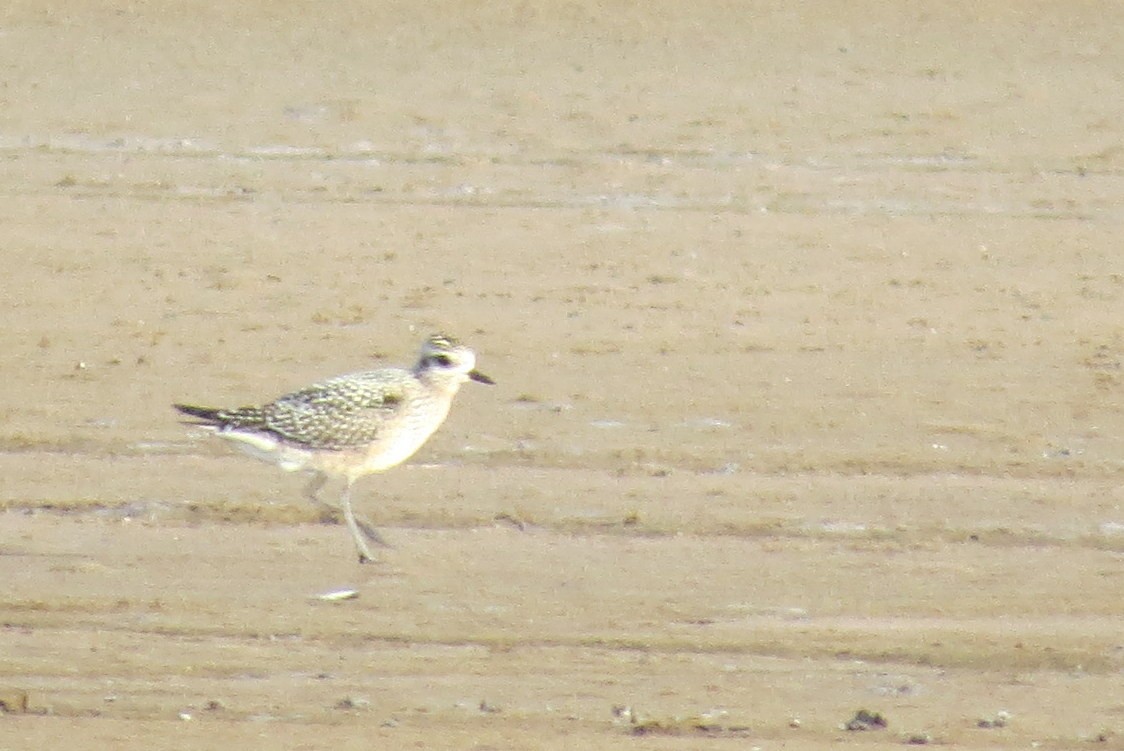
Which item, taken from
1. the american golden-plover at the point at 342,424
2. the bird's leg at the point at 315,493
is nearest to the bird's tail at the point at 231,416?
the american golden-plover at the point at 342,424

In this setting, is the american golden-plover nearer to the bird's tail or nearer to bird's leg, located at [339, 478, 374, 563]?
the bird's tail

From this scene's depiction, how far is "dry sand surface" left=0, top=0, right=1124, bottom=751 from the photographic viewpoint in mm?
7078

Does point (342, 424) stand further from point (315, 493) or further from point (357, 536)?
point (357, 536)

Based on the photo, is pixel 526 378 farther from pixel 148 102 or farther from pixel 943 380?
pixel 148 102

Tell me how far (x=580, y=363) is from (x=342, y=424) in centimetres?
259

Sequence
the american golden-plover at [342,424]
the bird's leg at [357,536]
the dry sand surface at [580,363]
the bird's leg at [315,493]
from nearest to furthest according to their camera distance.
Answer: the dry sand surface at [580,363] → the bird's leg at [357,536] → the american golden-plover at [342,424] → the bird's leg at [315,493]

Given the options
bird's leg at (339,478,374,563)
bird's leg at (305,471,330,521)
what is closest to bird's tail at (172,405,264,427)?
bird's leg at (305,471,330,521)

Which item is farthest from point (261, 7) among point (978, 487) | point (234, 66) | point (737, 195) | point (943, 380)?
point (978, 487)

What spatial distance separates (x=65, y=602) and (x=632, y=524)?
2.10 metres

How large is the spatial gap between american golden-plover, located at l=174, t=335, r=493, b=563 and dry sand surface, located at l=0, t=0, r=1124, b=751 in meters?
0.22

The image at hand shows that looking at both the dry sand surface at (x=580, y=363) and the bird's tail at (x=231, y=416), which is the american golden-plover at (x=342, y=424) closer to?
the bird's tail at (x=231, y=416)

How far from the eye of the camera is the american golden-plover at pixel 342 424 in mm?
8844

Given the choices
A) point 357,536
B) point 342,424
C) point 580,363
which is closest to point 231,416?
point 342,424

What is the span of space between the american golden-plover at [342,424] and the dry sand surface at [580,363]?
0.22 metres
